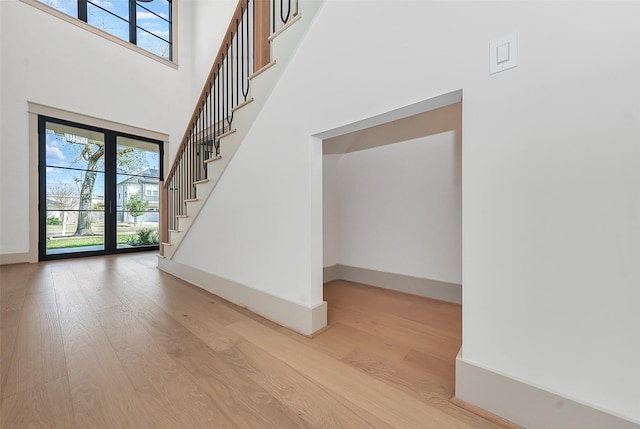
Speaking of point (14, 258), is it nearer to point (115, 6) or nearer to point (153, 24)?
point (115, 6)

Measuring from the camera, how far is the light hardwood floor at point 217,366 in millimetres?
958

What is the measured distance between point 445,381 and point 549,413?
15.0 inches

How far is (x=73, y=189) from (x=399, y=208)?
16.9 ft

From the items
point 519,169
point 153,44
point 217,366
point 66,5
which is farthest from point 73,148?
point 519,169

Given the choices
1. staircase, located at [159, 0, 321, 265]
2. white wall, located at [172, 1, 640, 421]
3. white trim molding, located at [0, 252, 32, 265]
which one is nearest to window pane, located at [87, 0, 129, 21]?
staircase, located at [159, 0, 321, 265]

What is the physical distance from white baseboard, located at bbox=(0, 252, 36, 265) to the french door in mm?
158

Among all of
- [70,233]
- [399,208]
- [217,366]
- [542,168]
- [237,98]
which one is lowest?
[217,366]

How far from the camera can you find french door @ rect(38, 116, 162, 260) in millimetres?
3912

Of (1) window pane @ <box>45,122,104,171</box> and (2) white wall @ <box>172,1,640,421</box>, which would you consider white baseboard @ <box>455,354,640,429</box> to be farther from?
(1) window pane @ <box>45,122,104,171</box>

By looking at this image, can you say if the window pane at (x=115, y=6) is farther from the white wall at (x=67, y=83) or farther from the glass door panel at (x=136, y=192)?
the glass door panel at (x=136, y=192)

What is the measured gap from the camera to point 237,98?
2.18 m

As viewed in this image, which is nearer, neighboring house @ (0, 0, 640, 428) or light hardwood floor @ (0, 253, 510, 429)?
neighboring house @ (0, 0, 640, 428)

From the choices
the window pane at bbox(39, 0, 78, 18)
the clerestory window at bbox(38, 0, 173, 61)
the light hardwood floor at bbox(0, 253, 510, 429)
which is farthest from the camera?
Answer: the clerestory window at bbox(38, 0, 173, 61)

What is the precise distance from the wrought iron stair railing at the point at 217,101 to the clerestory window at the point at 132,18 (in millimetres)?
3018
